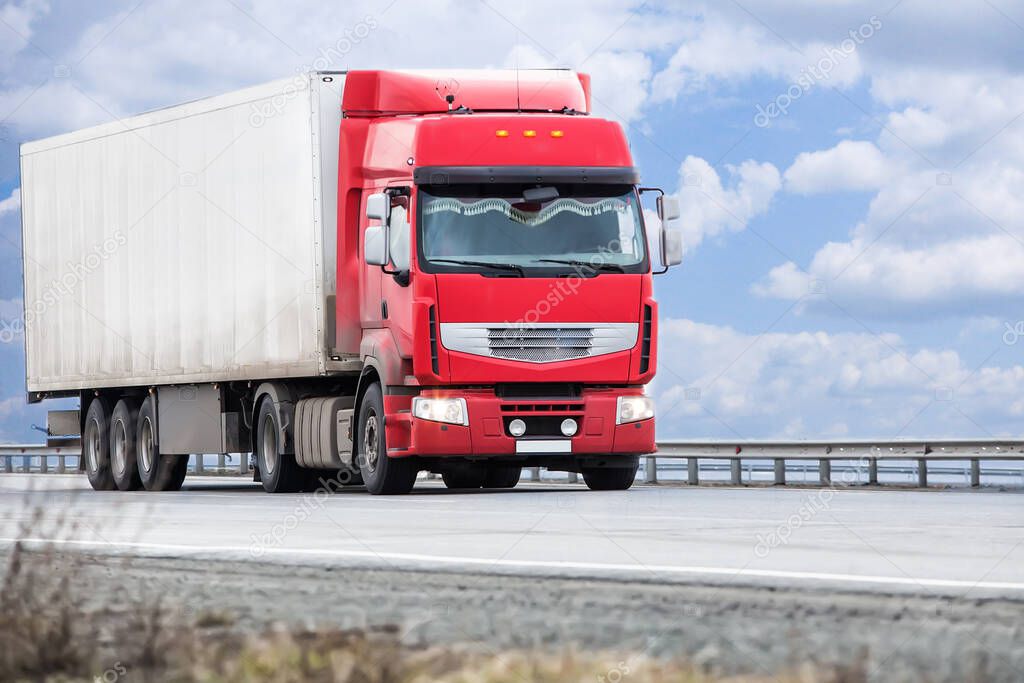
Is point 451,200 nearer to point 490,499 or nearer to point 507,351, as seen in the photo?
point 507,351

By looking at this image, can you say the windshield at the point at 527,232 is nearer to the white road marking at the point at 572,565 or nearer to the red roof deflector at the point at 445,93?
the red roof deflector at the point at 445,93

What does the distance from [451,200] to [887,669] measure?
1290 cm

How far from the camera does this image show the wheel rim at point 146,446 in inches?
993

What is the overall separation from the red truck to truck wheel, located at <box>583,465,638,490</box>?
0.05m

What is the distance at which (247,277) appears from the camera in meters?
21.8

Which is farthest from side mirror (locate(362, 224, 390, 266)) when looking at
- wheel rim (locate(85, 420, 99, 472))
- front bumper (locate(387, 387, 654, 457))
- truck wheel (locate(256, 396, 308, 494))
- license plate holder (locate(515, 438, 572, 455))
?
wheel rim (locate(85, 420, 99, 472))

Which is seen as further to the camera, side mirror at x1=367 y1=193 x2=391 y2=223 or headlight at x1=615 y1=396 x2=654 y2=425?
headlight at x1=615 y1=396 x2=654 y2=425

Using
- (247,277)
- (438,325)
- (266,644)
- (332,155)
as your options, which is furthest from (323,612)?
(247,277)

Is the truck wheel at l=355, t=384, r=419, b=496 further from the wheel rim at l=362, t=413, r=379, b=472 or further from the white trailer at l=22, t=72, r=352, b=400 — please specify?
the white trailer at l=22, t=72, r=352, b=400

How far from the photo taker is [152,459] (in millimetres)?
25188

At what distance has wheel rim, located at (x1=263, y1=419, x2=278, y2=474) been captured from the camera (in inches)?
877

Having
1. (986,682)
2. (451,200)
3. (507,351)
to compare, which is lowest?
(986,682)

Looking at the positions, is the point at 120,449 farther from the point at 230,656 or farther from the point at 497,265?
the point at 230,656

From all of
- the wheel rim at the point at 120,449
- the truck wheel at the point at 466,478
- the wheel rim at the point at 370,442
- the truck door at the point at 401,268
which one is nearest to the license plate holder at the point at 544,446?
the truck door at the point at 401,268
